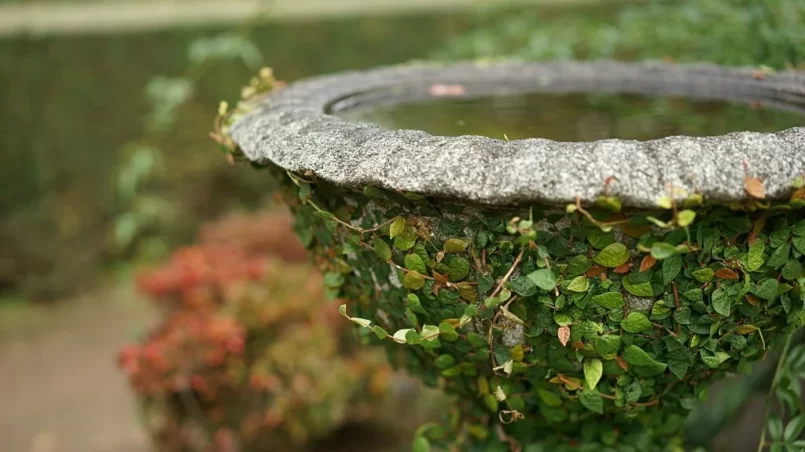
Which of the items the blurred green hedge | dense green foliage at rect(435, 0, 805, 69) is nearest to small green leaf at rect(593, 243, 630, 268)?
dense green foliage at rect(435, 0, 805, 69)

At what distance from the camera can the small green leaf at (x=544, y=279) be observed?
96 centimetres

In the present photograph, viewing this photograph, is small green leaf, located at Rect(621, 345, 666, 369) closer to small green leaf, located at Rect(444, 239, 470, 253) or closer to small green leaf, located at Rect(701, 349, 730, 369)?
small green leaf, located at Rect(701, 349, 730, 369)

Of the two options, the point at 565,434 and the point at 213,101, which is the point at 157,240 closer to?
the point at 213,101

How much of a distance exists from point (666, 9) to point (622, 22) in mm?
194

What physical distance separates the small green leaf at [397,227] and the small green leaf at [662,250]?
1.22 feet

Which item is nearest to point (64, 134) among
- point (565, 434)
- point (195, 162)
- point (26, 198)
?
point (26, 198)

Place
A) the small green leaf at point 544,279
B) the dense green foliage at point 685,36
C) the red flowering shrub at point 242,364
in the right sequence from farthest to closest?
Answer: 1. the red flowering shrub at point 242,364
2. the dense green foliage at point 685,36
3. the small green leaf at point 544,279

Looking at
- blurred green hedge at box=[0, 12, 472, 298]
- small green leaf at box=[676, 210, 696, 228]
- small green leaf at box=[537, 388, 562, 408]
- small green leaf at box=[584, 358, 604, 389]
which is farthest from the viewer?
blurred green hedge at box=[0, 12, 472, 298]

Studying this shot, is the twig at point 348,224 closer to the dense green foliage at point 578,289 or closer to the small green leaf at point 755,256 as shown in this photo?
the dense green foliage at point 578,289

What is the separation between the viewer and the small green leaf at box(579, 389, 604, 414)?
1.12m

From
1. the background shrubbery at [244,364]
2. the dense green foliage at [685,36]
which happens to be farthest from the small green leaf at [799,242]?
the background shrubbery at [244,364]

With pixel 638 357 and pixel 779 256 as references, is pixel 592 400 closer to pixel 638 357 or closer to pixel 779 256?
pixel 638 357

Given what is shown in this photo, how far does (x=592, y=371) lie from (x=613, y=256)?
22 centimetres

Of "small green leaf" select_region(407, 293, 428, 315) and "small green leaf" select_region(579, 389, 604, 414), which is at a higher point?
"small green leaf" select_region(407, 293, 428, 315)
